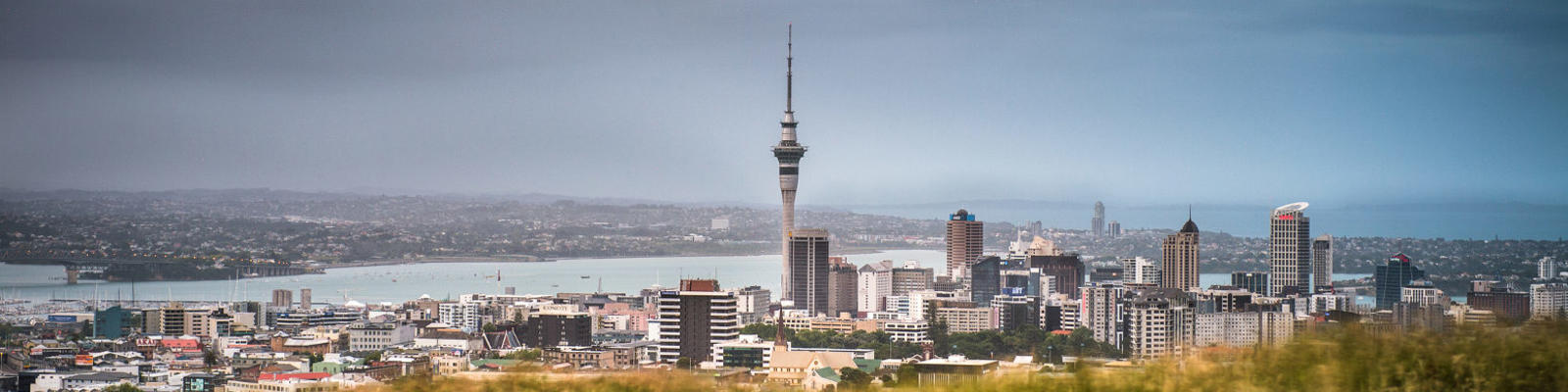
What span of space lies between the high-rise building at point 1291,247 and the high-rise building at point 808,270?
9124mm

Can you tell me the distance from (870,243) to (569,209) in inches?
411

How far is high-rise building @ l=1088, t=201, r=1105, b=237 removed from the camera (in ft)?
181

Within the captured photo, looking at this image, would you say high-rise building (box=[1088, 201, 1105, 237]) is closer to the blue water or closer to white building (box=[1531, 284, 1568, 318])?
the blue water

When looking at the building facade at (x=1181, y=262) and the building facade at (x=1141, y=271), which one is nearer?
the building facade at (x=1181, y=262)

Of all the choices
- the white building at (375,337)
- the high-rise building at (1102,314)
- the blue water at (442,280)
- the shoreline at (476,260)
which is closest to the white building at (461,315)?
the white building at (375,337)

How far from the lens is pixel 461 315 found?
28.0 meters

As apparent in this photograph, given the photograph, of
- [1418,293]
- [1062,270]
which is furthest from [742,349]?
[1062,270]

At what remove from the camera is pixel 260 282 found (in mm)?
40688

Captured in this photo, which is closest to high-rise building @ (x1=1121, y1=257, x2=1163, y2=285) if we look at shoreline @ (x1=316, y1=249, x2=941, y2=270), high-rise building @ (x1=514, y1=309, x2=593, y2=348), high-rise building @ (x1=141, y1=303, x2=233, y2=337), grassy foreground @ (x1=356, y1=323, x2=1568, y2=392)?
high-rise building @ (x1=514, y1=309, x2=593, y2=348)

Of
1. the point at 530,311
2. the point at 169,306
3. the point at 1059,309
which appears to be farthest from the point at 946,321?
the point at 169,306

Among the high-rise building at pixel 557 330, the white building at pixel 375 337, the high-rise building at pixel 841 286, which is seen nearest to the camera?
the high-rise building at pixel 557 330

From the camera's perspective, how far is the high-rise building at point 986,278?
3469cm

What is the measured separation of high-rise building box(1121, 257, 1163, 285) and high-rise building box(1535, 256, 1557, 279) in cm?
746

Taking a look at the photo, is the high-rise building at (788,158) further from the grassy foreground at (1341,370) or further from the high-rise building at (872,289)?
the grassy foreground at (1341,370)
